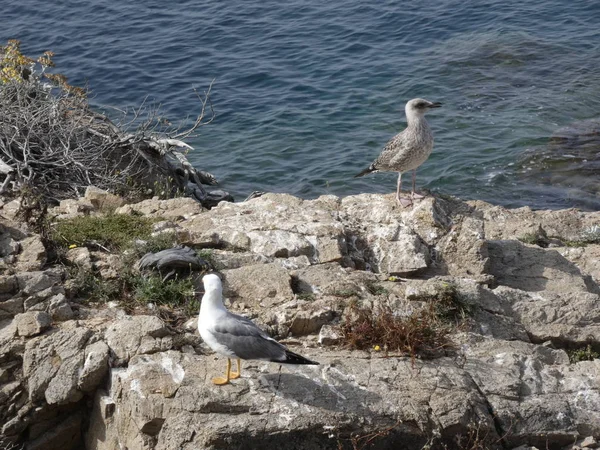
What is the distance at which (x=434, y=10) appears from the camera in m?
22.8

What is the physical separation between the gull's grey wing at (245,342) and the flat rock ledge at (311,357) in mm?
334

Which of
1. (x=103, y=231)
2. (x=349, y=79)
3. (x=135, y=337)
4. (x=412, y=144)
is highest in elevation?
(x=412, y=144)

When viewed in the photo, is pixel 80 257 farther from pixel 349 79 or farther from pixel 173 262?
pixel 349 79

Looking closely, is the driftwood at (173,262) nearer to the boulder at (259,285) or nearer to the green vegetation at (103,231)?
the boulder at (259,285)

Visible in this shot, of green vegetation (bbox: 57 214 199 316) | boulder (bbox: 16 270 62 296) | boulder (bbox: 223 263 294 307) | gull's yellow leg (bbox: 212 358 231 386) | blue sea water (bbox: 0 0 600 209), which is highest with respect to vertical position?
boulder (bbox: 16 270 62 296)

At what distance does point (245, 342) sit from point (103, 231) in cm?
313

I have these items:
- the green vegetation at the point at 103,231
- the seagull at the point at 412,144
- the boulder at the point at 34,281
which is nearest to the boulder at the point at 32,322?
the boulder at the point at 34,281

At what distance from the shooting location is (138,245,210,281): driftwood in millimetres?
7328

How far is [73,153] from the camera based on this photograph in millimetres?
11227

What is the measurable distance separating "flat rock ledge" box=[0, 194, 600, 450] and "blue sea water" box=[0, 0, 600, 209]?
18.4 ft

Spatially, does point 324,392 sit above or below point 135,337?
below

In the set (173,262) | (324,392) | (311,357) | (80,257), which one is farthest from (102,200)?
(324,392)

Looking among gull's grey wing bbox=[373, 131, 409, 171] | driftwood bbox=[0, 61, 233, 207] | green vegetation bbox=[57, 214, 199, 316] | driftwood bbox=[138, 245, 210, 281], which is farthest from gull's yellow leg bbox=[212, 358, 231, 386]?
driftwood bbox=[0, 61, 233, 207]

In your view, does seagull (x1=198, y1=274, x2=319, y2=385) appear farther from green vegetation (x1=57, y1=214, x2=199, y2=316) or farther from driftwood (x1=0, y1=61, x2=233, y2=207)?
driftwood (x1=0, y1=61, x2=233, y2=207)
